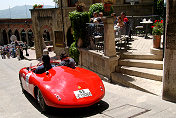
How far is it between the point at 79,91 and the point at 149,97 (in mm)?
2297

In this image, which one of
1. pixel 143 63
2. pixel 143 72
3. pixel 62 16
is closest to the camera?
pixel 143 72

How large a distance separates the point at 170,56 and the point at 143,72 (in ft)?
6.22

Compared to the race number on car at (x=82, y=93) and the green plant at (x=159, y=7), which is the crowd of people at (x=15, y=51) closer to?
the green plant at (x=159, y=7)

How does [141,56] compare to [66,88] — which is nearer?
[66,88]

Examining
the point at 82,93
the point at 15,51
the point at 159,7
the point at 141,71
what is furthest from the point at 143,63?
the point at 15,51

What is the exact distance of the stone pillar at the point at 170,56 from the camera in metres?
5.33

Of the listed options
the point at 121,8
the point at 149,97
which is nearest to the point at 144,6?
the point at 121,8

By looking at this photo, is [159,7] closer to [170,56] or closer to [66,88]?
[170,56]

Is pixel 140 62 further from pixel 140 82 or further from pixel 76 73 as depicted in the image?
pixel 76 73

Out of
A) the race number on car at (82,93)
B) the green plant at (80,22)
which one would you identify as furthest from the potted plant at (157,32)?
the race number on car at (82,93)

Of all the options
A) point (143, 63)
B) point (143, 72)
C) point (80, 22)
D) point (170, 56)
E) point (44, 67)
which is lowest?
point (143, 72)

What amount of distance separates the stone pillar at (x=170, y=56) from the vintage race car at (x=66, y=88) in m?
1.86

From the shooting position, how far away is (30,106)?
6.13m

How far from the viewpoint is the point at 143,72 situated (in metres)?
7.25
